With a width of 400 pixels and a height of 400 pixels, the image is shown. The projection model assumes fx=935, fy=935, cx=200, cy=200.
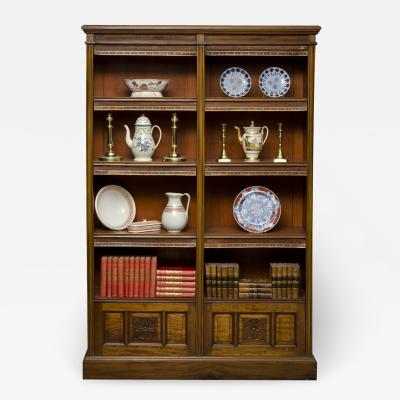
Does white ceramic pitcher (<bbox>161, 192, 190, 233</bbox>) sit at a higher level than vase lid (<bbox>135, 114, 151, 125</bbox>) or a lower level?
lower

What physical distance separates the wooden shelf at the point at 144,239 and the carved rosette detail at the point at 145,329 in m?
0.52

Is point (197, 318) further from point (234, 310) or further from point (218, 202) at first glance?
point (218, 202)

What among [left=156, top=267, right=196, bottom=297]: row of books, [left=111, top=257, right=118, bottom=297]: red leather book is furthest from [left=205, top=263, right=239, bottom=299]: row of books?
[left=111, top=257, right=118, bottom=297]: red leather book

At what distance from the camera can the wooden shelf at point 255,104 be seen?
6262mm

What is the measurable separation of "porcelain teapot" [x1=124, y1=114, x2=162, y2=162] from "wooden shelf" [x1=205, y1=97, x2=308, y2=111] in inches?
19.3

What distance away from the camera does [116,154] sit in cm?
655

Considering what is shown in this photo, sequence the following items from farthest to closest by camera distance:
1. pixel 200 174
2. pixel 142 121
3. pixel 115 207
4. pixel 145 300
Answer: pixel 115 207
pixel 142 121
pixel 145 300
pixel 200 174

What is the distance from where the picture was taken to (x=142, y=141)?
255 inches

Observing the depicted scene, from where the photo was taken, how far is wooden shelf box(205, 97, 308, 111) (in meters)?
6.26

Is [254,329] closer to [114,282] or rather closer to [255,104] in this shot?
[114,282]

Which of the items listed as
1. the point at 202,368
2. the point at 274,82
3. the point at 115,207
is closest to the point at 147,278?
the point at 115,207

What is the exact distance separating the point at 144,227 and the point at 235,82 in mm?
1188

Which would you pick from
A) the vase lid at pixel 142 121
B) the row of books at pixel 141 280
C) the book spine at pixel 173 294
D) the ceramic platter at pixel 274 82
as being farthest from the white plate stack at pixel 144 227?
the ceramic platter at pixel 274 82

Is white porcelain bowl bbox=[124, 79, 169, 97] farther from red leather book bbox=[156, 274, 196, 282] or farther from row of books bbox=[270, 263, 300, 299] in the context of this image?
row of books bbox=[270, 263, 300, 299]
